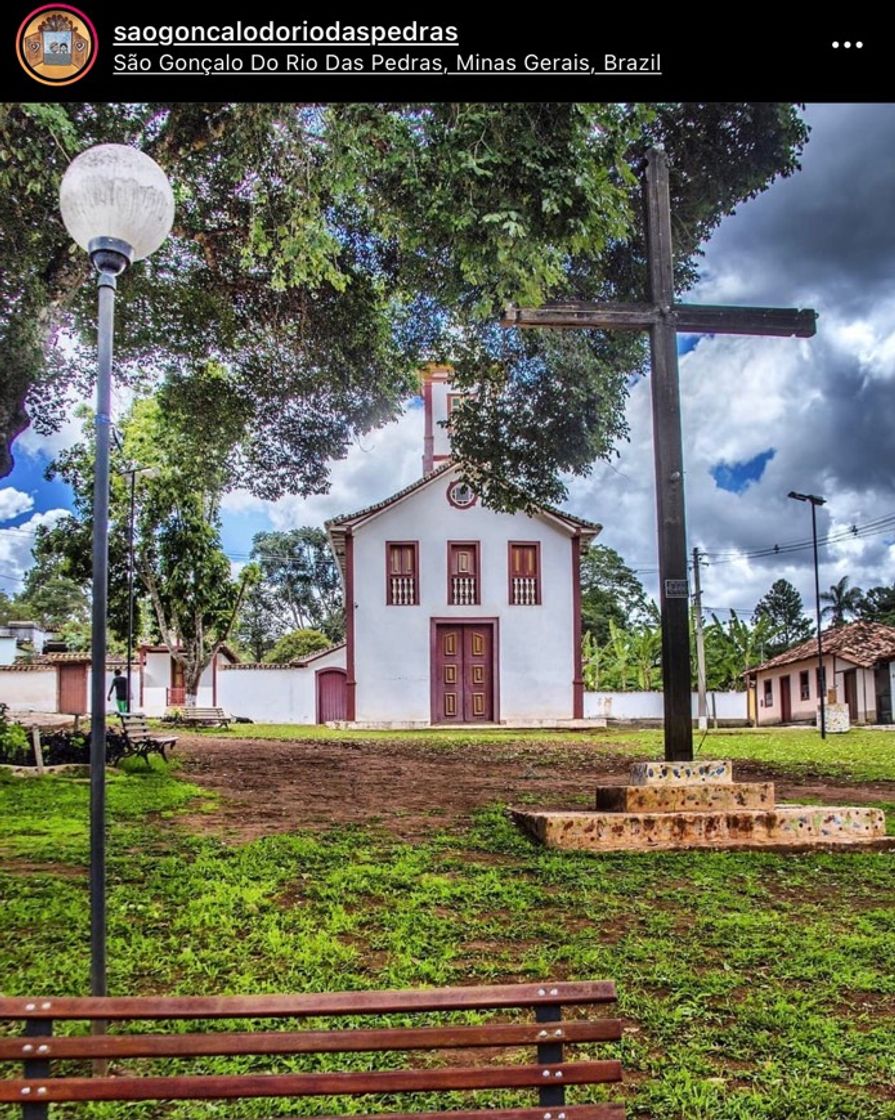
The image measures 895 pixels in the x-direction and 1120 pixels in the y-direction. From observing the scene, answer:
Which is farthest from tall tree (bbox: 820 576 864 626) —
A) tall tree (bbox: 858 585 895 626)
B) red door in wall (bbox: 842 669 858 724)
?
red door in wall (bbox: 842 669 858 724)

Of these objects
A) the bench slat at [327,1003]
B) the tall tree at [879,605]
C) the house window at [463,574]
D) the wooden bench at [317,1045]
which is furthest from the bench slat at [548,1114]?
the tall tree at [879,605]

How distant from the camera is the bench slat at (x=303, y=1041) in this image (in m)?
0.92

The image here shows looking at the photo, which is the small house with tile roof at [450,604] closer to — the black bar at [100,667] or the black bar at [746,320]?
the black bar at [746,320]

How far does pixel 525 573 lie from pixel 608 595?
0.26 metres

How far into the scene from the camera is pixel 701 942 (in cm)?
178

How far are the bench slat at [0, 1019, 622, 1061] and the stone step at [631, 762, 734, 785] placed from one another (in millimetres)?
1608

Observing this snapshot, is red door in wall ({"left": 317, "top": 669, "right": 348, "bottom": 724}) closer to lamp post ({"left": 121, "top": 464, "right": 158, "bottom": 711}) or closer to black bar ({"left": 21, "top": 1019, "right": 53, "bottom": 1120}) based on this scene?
lamp post ({"left": 121, "top": 464, "right": 158, "bottom": 711})

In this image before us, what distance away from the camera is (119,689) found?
196 cm

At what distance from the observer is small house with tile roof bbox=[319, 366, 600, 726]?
2.38 m

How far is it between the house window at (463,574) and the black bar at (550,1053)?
1597 millimetres

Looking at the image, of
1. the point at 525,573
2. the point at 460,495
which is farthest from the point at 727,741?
the point at 460,495

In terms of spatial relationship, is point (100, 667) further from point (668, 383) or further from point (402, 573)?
point (668, 383)
